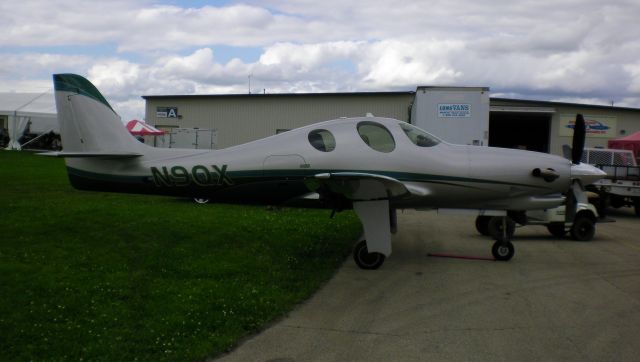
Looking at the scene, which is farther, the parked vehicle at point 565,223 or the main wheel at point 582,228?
the main wheel at point 582,228

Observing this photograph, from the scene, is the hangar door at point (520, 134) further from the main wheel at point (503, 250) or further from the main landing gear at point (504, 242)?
the main wheel at point (503, 250)

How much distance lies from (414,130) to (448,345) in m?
4.62

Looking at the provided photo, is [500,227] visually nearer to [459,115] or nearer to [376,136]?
[376,136]

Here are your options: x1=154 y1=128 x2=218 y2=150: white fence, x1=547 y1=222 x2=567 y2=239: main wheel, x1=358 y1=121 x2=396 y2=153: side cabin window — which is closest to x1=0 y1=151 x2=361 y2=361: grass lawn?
x1=358 y1=121 x2=396 y2=153: side cabin window

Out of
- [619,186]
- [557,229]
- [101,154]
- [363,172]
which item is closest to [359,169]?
[363,172]

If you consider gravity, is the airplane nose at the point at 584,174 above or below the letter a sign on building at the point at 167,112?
below

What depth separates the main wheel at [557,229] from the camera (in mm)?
A: 13227

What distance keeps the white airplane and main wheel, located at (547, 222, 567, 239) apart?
3860 mm

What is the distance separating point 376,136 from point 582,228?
250 inches

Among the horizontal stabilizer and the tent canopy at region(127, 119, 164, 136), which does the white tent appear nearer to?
the tent canopy at region(127, 119, 164, 136)

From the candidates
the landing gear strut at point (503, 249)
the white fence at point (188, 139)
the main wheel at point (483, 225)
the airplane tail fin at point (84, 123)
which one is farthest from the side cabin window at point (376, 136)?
the white fence at point (188, 139)

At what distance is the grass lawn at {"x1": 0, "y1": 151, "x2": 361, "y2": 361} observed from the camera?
5473 mm

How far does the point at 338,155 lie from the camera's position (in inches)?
363

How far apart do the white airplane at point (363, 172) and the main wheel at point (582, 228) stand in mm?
3765
